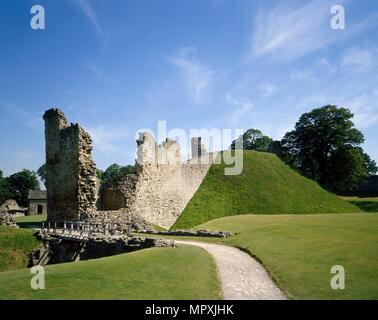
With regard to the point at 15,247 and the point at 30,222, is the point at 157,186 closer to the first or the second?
the point at 15,247

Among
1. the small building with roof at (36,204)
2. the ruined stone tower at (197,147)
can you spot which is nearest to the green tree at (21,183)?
the small building with roof at (36,204)

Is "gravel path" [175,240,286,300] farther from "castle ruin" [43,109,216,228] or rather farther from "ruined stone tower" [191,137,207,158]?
"ruined stone tower" [191,137,207,158]

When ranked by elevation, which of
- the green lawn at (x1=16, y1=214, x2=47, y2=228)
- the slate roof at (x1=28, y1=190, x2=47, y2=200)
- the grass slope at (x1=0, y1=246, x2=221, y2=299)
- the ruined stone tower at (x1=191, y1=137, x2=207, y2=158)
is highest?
the ruined stone tower at (x1=191, y1=137, x2=207, y2=158)

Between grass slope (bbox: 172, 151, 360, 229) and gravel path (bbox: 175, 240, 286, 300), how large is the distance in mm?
19104

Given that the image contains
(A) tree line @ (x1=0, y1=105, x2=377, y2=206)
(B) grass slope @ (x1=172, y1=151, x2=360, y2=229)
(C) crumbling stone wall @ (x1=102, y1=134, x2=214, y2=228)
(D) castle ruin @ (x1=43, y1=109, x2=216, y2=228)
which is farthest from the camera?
(A) tree line @ (x1=0, y1=105, x2=377, y2=206)

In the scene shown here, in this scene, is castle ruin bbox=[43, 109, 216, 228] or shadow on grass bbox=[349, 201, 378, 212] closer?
castle ruin bbox=[43, 109, 216, 228]

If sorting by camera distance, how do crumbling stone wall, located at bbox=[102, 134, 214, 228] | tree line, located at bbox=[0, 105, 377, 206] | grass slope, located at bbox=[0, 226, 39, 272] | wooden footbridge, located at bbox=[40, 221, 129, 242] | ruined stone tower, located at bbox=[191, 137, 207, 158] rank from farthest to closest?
tree line, located at bbox=[0, 105, 377, 206], ruined stone tower, located at bbox=[191, 137, 207, 158], crumbling stone wall, located at bbox=[102, 134, 214, 228], wooden footbridge, located at bbox=[40, 221, 129, 242], grass slope, located at bbox=[0, 226, 39, 272]

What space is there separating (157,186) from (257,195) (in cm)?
1367

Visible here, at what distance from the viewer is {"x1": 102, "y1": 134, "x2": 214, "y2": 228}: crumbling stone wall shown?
30.6 metres

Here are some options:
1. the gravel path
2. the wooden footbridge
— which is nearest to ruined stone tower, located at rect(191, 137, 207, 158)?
the wooden footbridge

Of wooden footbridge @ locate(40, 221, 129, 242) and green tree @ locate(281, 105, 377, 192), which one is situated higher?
green tree @ locate(281, 105, 377, 192)

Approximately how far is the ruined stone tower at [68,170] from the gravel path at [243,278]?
14.3 m

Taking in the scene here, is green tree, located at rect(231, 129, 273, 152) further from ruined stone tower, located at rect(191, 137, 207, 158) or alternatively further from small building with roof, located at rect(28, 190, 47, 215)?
small building with roof, located at rect(28, 190, 47, 215)
